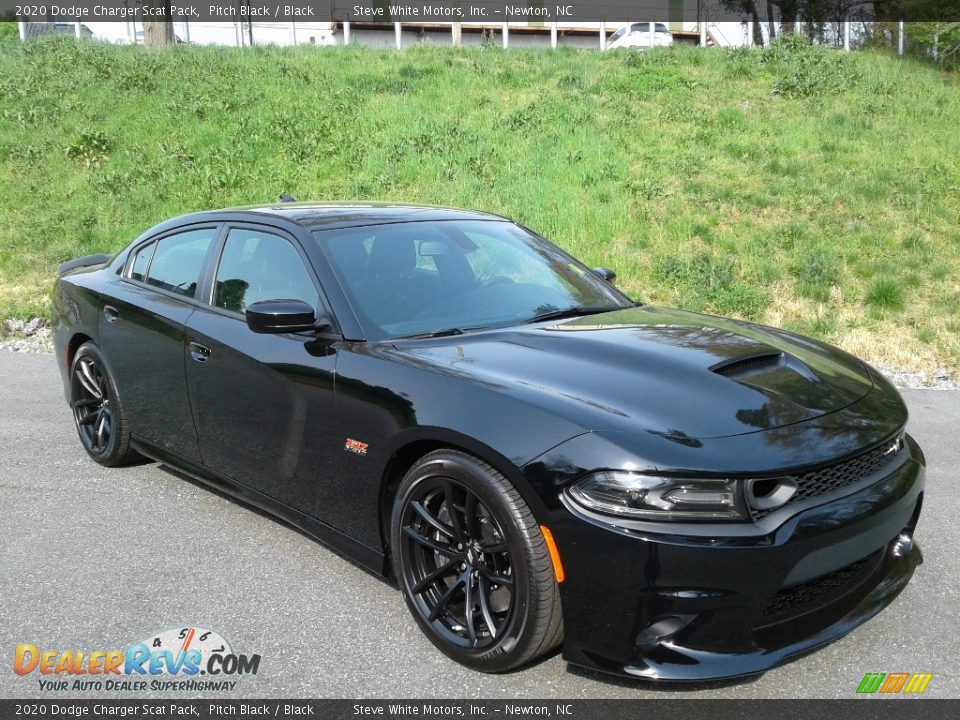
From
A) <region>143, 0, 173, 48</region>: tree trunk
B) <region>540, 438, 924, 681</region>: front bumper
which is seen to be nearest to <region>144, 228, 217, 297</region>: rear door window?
<region>540, 438, 924, 681</region>: front bumper

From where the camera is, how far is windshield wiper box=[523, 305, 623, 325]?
3.83m

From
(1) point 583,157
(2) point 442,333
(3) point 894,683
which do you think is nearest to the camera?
(3) point 894,683

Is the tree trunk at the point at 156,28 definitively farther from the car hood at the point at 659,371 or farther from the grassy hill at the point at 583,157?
the car hood at the point at 659,371

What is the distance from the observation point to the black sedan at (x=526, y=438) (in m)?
2.56

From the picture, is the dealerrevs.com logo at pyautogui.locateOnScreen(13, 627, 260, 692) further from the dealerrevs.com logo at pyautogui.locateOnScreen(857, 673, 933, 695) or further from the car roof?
the dealerrevs.com logo at pyautogui.locateOnScreen(857, 673, 933, 695)

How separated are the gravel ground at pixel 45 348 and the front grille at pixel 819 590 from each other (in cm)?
467

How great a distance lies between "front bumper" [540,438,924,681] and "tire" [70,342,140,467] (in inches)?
126

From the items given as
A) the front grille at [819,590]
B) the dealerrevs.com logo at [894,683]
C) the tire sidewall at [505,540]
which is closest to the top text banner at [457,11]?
the tire sidewall at [505,540]

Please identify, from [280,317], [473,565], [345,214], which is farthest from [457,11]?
[473,565]

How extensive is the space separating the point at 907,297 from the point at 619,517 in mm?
7986

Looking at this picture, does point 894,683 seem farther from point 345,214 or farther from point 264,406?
point 345,214

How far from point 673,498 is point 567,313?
1.52 metres

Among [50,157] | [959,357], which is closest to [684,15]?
[50,157]

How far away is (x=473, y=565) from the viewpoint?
2.94 meters
